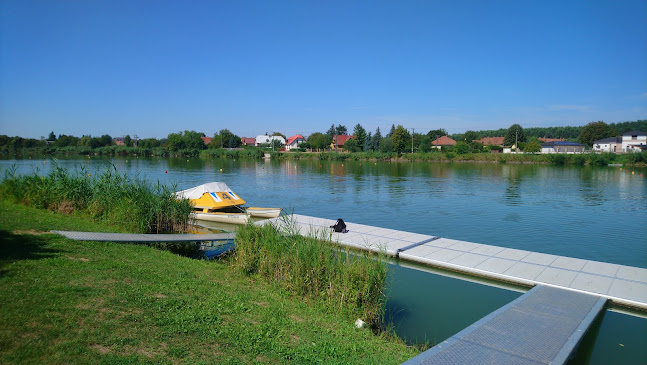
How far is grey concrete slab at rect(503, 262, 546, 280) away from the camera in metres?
8.47

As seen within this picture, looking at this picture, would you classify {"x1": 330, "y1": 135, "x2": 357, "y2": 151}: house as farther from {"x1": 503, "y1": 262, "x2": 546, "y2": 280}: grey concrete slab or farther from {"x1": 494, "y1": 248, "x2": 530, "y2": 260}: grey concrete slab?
{"x1": 503, "y1": 262, "x2": 546, "y2": 280}: grey concrete slab

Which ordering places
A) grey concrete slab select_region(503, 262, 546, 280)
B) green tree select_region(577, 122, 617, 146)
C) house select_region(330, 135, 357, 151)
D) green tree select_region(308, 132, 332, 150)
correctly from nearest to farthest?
grey concrete slab select_region(503, 262, 546, 280) → green tree select_region(577, 122, 617, 146) → green tree select_region(308, 132, 332, 150) → house select_region(330, 135, 357, 151)

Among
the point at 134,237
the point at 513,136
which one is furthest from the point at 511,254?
the point at 513,136

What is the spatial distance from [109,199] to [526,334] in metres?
12.0

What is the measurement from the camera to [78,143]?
100062mm

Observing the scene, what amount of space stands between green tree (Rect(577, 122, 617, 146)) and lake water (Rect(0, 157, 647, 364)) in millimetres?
62680

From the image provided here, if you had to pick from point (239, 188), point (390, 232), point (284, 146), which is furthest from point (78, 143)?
point (390, 232)

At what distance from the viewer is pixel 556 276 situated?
832cm

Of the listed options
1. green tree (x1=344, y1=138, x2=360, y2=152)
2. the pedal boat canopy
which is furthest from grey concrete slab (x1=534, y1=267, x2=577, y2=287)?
green tree (x1=344, y1=138, x2=360, y2=152)

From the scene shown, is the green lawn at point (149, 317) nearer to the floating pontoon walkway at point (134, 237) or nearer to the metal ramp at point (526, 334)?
the metal ramp at point (526, 334)

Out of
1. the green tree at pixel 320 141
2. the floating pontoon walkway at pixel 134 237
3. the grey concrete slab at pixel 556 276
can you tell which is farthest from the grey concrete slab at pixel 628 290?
the green tree at pixel 320 141

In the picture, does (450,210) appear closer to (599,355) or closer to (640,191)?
(599,355)

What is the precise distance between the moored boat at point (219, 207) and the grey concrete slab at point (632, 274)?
1135 cm

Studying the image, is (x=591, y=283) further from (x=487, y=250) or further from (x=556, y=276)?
(x=487, y=250)
